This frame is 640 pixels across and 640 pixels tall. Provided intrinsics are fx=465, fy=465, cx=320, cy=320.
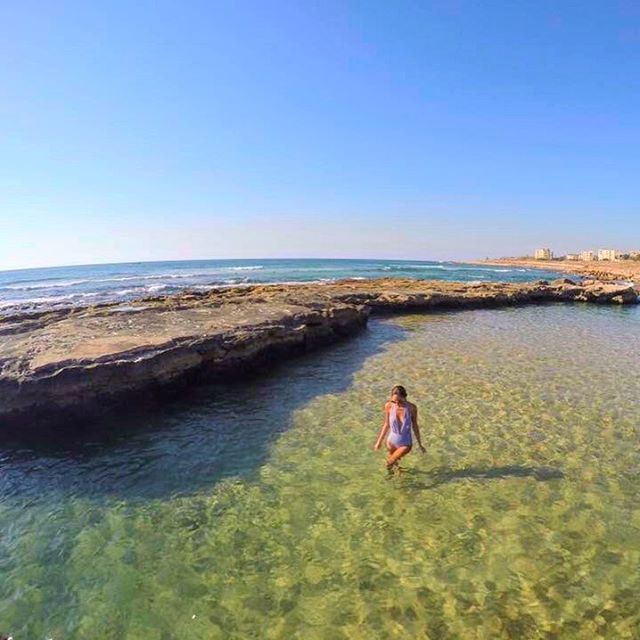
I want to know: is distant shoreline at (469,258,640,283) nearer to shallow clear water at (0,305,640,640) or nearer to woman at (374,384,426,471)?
shallow clear water at (0,305,640,640)

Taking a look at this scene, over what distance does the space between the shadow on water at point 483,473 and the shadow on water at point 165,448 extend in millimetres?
2646

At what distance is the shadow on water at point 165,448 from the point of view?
6812 millimetres

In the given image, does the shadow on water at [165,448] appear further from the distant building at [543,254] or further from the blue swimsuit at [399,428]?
the distant building at [543,254]

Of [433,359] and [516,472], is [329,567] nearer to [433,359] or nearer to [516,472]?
[516,472]

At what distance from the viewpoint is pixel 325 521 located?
5.91m

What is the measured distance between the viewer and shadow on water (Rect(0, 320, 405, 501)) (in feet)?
22.4

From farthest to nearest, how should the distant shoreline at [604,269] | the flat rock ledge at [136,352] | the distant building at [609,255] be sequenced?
the distant building at [609,255] → the distant shoreline at [604,269] → the flat rock ledge at [136,352]

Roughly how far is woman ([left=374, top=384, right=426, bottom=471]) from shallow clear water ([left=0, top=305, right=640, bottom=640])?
0.38 meters

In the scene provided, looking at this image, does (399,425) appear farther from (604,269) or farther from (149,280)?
(604,269)

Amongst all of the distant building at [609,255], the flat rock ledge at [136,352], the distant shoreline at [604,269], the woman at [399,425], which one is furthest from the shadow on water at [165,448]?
the distant building at [609,255]

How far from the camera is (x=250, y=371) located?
12516mm

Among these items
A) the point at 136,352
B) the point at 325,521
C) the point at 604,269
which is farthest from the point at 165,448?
the point at 604,269

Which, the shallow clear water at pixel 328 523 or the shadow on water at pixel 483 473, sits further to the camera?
the shadow on water at pixel 483 473

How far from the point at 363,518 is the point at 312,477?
4.11ft
